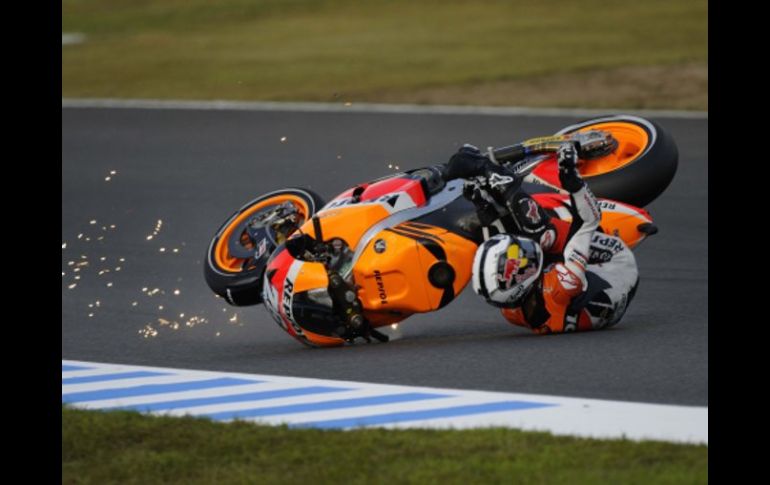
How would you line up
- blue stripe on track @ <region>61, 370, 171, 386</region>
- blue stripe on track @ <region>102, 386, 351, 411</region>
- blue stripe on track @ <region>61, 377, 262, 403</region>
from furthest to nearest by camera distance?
blue stripe on track @ <region>61, 370, 171, 386</region>
blue stripe on track @ <region>61, 377, 262, 403</region>
blue stripe on track @ <region>102, 386, 351, 411</region>

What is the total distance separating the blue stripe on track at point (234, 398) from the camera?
7.32 m

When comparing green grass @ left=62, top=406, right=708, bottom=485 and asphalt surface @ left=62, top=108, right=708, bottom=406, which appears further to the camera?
asphalt surface @ left=62, top=108, right=708, bottom=406

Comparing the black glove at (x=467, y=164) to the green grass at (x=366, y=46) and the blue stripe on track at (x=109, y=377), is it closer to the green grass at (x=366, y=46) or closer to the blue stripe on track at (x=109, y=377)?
the blue stripe on track at (x=109, y=377)

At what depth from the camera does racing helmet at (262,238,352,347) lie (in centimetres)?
826

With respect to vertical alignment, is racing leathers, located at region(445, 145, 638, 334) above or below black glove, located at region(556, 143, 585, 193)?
below

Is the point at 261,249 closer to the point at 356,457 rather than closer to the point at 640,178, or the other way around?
the point at 640,178

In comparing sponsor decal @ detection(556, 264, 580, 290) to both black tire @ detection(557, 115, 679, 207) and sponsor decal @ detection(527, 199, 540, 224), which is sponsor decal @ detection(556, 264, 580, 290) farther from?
black tire @ detection(557, 115, 679, 207)

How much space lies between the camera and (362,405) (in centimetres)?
713

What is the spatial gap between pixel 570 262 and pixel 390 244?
3.34ft

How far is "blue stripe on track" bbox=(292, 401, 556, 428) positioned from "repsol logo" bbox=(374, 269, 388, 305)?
56.3 inches

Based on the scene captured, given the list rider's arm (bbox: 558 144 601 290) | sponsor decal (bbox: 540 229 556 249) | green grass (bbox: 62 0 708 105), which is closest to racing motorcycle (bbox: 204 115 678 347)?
sponsor decal (bbox: 540 229 556 249)

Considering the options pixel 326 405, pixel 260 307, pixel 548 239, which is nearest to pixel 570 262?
pixel 548 239

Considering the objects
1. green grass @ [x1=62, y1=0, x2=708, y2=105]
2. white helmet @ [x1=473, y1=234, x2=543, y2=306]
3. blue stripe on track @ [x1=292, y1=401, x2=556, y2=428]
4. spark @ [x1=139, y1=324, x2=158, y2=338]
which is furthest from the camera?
green grass @ [x1=62, y1=0, x2=708, y2=105]

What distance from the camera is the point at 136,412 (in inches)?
277
